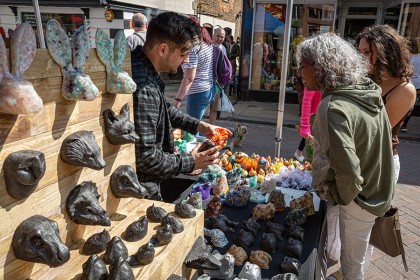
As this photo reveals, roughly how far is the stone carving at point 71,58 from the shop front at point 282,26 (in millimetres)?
7507

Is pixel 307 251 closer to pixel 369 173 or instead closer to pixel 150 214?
pixel 369 173

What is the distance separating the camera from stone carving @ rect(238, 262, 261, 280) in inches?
61.8

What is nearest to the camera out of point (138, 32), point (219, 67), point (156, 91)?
point (156, 91)

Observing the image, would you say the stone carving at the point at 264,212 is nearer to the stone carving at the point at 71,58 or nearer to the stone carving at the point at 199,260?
the stone carving at the point at 199,260

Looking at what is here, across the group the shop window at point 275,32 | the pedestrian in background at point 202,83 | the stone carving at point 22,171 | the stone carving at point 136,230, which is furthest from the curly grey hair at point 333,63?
the shop window at point 275,32

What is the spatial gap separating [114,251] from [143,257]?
100mm

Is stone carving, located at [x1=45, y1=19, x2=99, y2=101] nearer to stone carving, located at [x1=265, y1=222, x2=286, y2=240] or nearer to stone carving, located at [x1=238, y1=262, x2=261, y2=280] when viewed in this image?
stone carving, located at [x1=238, y1=262, x2=261, y2=280]

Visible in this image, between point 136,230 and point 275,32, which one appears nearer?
point 136,230

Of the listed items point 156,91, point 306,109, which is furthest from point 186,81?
point 156,91

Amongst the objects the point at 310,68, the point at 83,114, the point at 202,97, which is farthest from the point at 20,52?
the point at 202,97

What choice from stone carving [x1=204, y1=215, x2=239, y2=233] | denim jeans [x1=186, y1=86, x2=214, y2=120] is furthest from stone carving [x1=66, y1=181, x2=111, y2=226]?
denim jeans [x1=186, y1=86, x2=214, y2=120]

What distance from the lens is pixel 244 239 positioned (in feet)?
6.16

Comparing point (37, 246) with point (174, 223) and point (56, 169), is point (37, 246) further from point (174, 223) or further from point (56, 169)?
point (174, 223)

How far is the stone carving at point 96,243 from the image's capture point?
1.18 m
